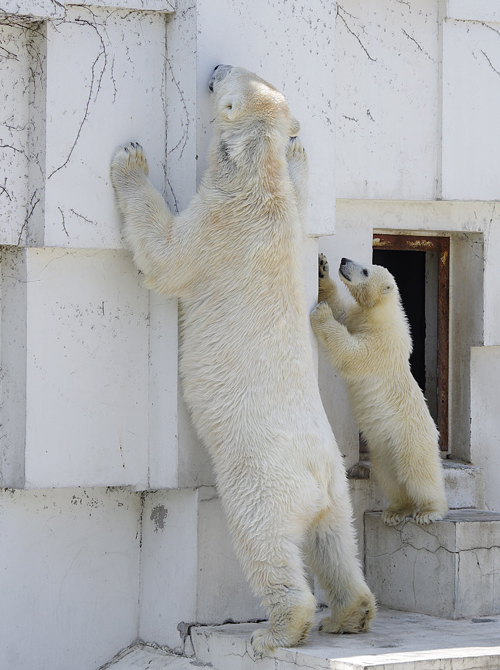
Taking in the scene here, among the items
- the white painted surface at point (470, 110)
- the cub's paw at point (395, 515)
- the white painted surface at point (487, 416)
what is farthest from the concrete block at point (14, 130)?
the white painted surface at point (487, 416)

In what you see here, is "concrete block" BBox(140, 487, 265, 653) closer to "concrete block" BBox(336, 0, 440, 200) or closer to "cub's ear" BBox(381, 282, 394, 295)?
"cub's ear" BBox(381, 282, 394, 295)

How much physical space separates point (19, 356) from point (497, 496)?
306cm

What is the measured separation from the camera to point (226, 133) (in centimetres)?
426

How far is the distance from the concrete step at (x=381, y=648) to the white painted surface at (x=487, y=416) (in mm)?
1278

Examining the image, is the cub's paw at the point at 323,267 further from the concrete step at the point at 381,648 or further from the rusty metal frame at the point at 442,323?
the concrete step at the point at 381,648

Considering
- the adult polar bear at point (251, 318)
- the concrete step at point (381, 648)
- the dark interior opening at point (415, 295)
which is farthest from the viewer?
the dark interior opening at point (415, 295)

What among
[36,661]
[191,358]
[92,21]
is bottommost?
[36,661]

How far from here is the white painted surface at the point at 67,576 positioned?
180 inches

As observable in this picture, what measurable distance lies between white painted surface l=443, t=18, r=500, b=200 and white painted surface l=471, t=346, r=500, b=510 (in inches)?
37.8

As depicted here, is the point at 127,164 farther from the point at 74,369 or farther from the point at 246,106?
the point at 74,369

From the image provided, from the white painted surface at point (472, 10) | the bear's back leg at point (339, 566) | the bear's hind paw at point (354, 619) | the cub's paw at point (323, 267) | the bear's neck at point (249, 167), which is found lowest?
the bear's hind paw at point (354, 619)

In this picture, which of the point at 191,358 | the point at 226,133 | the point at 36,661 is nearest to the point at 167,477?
the point at 191,358

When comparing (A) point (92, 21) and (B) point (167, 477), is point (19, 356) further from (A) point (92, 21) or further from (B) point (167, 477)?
(A) point (92, 21)

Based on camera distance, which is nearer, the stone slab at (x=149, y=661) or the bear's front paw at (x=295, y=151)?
the stone slab at (x=149, y=661)
